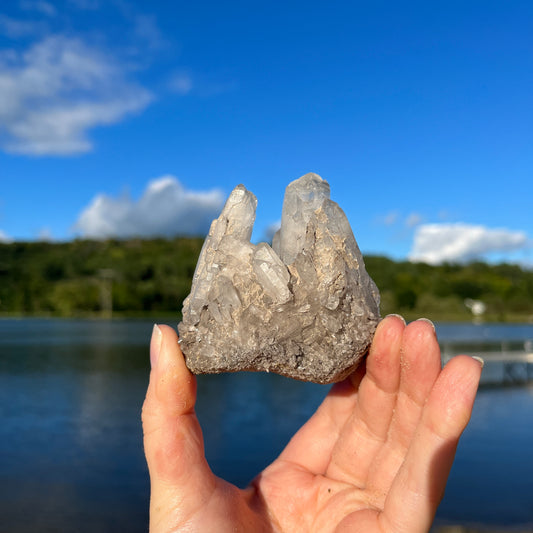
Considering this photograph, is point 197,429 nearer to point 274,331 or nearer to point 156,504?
point 156,504

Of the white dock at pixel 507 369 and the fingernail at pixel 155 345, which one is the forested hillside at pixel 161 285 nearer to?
the white dock at pixel 507 369

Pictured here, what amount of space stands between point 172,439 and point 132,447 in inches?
301

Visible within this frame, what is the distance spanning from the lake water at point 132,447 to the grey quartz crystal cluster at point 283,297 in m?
4.56

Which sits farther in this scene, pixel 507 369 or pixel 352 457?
pixel 507 369

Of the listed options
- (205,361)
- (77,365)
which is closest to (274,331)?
(205,361)

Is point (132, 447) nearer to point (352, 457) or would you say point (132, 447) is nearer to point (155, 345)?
point (352, 457)

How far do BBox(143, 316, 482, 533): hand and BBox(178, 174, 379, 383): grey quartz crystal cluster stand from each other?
0.21 m

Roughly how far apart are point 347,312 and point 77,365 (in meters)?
20.1

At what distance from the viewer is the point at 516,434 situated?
10023 millimetres

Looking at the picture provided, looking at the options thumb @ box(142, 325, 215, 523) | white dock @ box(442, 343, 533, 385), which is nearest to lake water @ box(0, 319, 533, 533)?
white dock @ box(442, 343, 533, 385)

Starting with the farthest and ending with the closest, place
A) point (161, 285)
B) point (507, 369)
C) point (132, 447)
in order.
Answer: point (161, 285), point (507, 369), point (132, 447)

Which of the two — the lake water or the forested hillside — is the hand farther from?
the forested hillside

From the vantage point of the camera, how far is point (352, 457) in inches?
116

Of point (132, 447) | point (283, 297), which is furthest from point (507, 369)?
point (283, 297)
